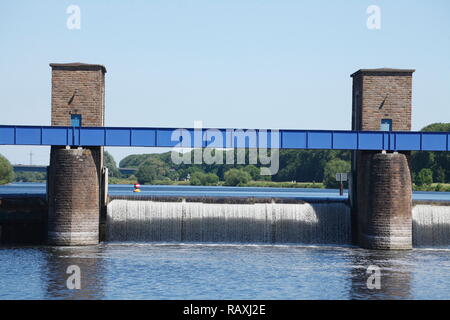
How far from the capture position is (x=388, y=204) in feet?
158

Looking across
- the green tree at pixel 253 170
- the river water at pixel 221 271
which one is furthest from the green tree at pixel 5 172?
the river water at pixel 221 271

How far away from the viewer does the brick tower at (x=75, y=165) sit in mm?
48281

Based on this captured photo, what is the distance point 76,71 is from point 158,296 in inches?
921

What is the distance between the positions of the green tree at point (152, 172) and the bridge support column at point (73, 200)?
436 feet

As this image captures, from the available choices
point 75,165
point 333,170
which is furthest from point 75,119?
point 333,170

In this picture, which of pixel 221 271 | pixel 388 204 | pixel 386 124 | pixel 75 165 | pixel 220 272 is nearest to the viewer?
pixel 220 272

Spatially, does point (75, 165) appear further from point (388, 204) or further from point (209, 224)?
point (388, 204)

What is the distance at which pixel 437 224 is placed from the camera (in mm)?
51500

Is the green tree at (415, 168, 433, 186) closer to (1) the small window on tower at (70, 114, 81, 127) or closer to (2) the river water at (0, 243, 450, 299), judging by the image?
(2) the river water at (0, 243, 450, 299)

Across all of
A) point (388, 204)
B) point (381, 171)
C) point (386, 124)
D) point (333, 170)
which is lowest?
point (388, 204)

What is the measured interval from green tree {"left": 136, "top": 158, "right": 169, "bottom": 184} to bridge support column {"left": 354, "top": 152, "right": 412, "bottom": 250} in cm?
13547

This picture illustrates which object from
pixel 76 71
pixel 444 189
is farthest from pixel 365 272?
pixel 444 189

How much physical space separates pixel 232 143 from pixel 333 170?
79643 millimetres

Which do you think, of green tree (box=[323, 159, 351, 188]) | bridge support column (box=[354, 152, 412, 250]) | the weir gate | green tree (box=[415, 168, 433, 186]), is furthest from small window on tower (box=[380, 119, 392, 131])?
green tree (box=[323, 159, 351, 188])
